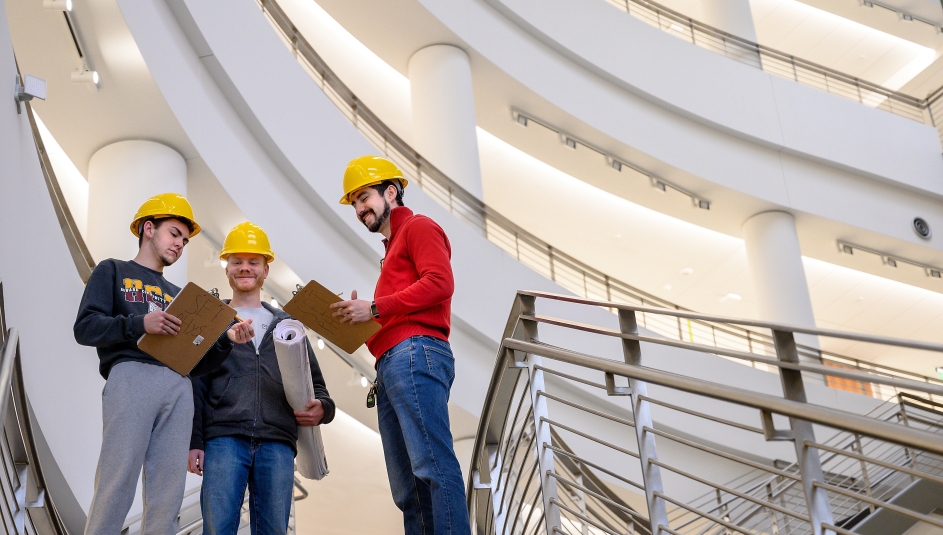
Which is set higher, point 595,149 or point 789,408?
point 595,149

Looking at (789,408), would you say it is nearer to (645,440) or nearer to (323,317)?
(645,440)

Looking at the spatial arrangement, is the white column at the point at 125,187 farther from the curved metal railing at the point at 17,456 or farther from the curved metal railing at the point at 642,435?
the curved metal railing at the point at 642,435

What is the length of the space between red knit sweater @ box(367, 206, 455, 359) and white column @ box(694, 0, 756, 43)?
11865mm

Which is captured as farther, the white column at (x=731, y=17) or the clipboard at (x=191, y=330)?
the white column at (x=731, y=17)

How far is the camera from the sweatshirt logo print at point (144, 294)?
3377 mm

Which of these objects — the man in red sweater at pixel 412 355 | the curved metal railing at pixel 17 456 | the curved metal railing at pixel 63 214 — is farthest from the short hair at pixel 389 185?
the curved metal railing at pixel 63 214

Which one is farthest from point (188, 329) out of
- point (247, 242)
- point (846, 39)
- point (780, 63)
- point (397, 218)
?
point (846, 39)

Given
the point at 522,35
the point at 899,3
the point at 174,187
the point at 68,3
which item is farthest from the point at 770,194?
the point at 68,3

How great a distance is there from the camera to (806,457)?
2010mm

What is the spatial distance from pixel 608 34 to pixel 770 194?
130 inches

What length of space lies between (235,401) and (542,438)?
4.09 feet

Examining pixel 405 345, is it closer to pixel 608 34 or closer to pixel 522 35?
pixel 522 35

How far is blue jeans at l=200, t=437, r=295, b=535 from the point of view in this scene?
3.24m

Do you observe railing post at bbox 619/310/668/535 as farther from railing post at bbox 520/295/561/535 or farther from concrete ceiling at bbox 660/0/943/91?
concrete ceiling at bbox 660/0/943/91
